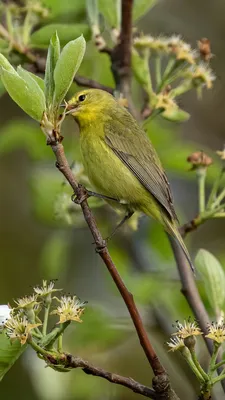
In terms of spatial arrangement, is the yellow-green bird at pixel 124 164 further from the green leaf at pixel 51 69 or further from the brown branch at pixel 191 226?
the green leaf at pixel 51 69

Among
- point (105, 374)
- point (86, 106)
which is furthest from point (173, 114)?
point (105, 374)

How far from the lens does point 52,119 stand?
1779 millimetres

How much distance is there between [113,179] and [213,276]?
0.74 metres

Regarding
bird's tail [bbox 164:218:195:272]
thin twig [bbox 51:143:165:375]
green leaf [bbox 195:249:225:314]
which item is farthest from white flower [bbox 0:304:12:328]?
bird's tail [bbox 164:218:195:272]

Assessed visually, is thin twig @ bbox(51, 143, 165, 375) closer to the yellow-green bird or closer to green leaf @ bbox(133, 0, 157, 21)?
the yellow-green bird

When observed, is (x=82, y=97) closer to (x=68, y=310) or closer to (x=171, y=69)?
(x=171, y=69)

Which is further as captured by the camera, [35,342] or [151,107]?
[151,107]

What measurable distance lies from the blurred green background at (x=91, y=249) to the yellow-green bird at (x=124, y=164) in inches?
8.9

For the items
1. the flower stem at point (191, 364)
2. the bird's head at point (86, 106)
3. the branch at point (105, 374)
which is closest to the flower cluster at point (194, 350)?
the flower stem at point (191, 364)

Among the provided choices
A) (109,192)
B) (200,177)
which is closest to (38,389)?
(109,192)

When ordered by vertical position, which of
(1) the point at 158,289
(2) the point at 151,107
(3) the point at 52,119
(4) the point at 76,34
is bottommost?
(3) the point at 52,119

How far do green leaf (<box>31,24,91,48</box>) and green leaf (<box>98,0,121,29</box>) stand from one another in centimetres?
9

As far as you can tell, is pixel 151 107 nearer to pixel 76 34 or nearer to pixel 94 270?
pixel 76 34

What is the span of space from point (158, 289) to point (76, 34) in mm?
1099
